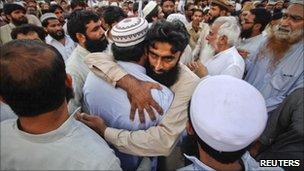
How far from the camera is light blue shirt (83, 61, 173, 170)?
1.57 metres

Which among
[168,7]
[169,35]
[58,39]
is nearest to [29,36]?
[58,39]

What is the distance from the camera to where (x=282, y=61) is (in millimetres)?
2570

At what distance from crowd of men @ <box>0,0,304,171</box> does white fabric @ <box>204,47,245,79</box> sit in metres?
0.01

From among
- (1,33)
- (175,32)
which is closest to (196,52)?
(175,32)

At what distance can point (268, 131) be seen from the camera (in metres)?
Result: 2.54

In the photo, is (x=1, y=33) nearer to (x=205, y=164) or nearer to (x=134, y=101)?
(x=134, y=101)

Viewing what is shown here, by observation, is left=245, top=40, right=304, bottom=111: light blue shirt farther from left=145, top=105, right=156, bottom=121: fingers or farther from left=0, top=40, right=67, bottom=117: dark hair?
left=0, top=40, right=67, bottom=117: dark hair

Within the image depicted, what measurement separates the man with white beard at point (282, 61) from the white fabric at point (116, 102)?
56.5 inches

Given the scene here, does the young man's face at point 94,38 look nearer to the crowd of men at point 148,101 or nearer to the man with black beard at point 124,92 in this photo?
the crowd of men at point 148,101

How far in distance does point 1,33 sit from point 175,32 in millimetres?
4520

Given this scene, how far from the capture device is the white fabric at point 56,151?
1071mm

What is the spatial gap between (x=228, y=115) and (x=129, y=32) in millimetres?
957

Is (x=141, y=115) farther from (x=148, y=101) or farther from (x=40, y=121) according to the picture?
(x=40, y=121)

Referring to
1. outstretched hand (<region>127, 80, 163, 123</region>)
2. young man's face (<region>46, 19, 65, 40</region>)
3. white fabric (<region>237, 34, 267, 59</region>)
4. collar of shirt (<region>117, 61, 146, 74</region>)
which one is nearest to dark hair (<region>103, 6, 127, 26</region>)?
young man's face (<region>46, 19, 65, 40</region>)
